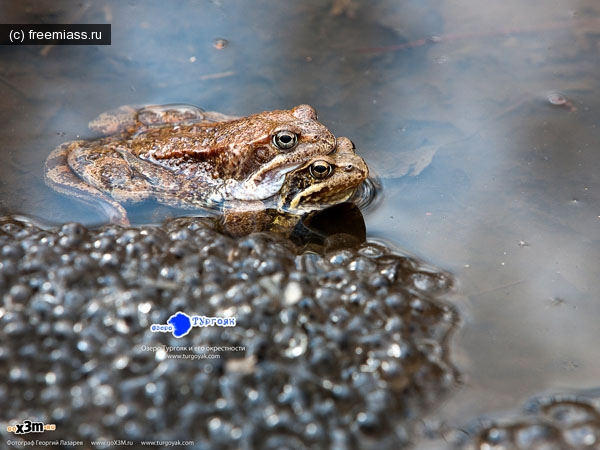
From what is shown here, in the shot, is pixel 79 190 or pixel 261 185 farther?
pixel 261 185

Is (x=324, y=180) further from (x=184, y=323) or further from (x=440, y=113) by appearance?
(x=184, y=323)

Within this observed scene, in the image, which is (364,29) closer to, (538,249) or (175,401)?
(538,249)

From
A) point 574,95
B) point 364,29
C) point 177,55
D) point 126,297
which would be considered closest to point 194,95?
point 177,55

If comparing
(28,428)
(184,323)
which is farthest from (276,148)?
(28,428)

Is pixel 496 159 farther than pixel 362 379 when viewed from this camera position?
Yes

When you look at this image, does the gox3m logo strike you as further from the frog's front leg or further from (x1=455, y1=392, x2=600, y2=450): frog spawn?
the frog's front leg

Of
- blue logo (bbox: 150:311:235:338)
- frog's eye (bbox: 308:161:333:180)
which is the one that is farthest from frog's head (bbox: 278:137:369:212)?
blue logo (bbox: 150:311:235:338)

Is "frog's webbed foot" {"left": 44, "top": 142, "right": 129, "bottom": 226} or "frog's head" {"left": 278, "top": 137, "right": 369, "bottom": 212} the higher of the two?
"frog's head" {"left": 278, "top": 137, "right": 369, "bottom": 212}
